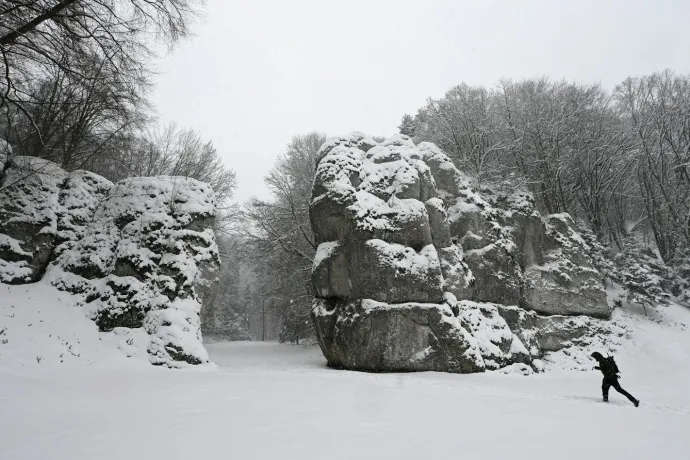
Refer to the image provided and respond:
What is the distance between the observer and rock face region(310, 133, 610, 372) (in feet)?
39.3

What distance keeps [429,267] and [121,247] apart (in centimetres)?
1012

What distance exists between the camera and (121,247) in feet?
37.3

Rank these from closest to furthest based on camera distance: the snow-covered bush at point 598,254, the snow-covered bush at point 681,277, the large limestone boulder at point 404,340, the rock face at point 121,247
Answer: the rock face at point 121,247
the large limestone boulder at point 404,340
the snow-covered bush at point 681,277
the snow-covered bush at point 598,254

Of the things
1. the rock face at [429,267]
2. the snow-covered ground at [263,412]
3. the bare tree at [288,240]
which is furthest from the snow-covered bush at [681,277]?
the bare tree at [288,240]

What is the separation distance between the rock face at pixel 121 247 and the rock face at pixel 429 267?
4.44m

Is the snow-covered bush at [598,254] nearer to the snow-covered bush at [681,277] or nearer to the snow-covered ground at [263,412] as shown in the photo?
the snow-covered bush at [681,277]

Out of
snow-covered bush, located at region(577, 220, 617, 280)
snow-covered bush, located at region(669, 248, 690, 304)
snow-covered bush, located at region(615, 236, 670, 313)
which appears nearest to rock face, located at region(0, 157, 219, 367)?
snow-covered bush, located at region(577, 220, 617, 280)

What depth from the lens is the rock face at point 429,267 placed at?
12.0 m

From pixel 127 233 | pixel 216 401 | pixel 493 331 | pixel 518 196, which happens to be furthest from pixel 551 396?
pixel 127 233

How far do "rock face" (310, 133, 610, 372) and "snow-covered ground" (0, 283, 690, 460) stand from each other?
1930 mm

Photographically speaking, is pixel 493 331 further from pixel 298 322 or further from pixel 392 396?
pixel 298 322

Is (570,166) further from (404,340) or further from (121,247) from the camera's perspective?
(121,247)

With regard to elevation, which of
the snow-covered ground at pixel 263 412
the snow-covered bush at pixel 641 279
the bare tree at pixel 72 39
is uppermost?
the bare tree at pixel 72 39

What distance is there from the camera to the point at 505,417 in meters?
5.58
